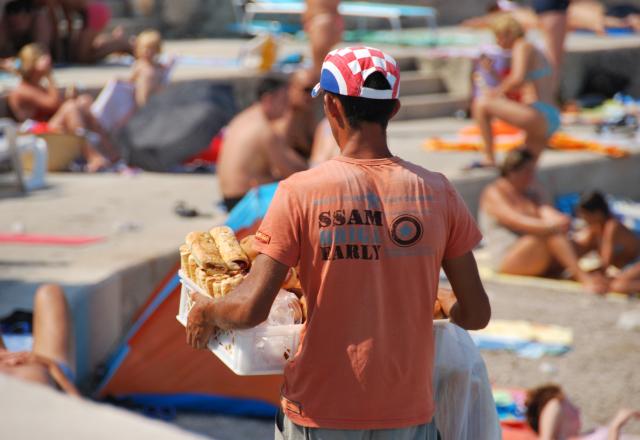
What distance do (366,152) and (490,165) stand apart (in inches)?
286

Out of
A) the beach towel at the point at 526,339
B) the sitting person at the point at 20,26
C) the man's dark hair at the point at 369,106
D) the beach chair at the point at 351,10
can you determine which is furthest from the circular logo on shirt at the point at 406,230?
the beach chair at the point at 351,10

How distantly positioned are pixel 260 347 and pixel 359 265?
40cm

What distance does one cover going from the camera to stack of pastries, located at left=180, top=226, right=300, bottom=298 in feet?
9.65

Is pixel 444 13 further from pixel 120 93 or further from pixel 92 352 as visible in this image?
pixel 92 352

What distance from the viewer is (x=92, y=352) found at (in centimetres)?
561

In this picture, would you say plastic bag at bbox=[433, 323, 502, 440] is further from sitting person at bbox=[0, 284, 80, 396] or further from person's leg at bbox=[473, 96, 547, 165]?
person's leg at bbox=[473, 96, 547, 165]

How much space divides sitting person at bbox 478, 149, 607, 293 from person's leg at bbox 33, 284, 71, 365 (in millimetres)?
4176

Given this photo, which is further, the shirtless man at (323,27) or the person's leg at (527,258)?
the shirtless man at (323,27)

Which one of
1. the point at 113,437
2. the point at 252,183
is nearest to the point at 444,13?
the point at 252,183

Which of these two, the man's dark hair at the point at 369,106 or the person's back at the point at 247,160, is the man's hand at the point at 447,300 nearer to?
the man's dark hair at the point at 369,106

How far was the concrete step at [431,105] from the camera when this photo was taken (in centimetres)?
1291

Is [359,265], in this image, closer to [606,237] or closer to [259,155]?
[259,155]

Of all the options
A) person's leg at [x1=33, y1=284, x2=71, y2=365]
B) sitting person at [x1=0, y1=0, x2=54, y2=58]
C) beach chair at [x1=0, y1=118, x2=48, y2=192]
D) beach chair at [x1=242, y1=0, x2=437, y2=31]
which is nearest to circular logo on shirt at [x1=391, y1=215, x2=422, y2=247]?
person's leg at [x1=33, y1=284, x2=71, y2=365]

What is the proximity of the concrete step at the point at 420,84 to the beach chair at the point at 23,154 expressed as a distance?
5581mm
